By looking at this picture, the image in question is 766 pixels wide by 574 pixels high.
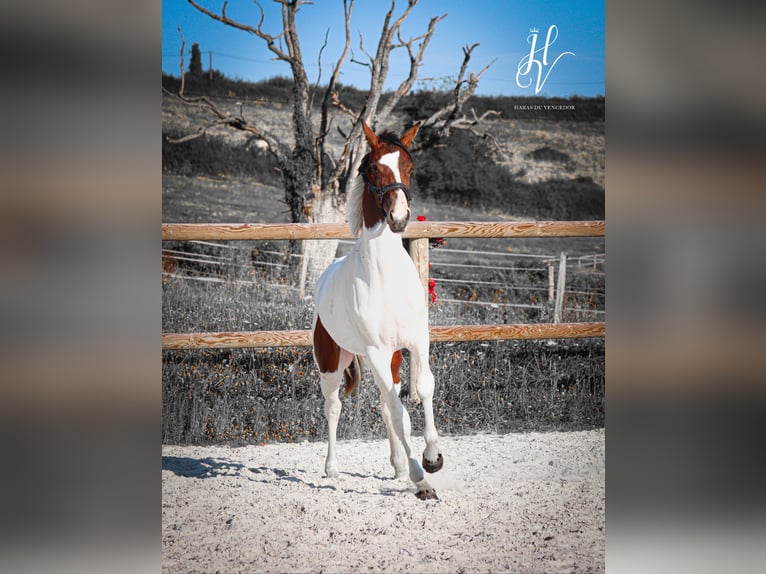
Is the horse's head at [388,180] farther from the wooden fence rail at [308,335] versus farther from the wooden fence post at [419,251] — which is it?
the wooden fence rail at [308,335]

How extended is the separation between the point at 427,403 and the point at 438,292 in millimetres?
3124

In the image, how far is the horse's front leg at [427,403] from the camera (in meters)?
2.55

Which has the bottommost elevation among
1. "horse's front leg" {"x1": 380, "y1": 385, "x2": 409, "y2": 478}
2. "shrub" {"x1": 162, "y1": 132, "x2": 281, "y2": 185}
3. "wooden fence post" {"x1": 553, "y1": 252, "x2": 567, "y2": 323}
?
"horse's front leg" {"x1": 380, "y1": 385, "x2": 409, "y2": 478}

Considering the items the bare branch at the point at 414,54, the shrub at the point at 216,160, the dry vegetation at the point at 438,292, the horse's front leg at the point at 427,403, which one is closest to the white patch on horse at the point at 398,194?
the horse's front leg at the point at 427,403

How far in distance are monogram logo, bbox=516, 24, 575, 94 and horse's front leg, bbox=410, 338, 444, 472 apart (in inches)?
89.7

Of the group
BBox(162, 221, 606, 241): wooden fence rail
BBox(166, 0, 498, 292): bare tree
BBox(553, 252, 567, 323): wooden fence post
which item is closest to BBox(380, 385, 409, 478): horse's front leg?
BBox(162, 221, 606, 241): wooden fence rail

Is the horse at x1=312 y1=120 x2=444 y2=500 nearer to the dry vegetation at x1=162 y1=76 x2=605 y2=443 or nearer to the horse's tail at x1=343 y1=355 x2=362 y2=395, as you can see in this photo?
the horse's tail at x1=343 y1=355 x2=362 y2=395

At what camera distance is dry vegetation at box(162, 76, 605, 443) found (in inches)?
154

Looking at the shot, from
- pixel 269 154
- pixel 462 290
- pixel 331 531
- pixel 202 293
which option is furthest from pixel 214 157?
pixel 331 531

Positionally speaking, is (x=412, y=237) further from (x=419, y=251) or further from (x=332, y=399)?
(x=332, y=399)

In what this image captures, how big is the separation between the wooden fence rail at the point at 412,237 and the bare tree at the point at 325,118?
1212 mm
